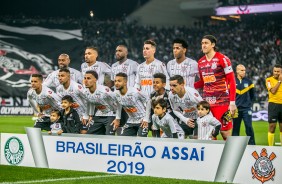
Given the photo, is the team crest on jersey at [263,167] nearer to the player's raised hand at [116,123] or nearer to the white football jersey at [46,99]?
the player's raised hand at [116,123]

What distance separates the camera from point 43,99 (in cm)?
1118

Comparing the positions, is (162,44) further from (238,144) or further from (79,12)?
(238,144)

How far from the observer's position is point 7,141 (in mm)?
8859

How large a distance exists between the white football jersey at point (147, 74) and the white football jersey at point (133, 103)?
244mm

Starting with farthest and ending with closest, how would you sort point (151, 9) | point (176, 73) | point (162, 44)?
point (151, 9), point (162, 44), point (176, 73)

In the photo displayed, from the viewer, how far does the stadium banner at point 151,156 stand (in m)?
6.83

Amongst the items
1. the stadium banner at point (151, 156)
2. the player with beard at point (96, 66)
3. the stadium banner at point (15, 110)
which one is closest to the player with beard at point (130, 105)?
the player with beard at point (96, 66)

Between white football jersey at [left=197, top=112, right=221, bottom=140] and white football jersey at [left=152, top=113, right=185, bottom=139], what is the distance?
49 cm

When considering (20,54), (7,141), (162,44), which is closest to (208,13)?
(162,44)

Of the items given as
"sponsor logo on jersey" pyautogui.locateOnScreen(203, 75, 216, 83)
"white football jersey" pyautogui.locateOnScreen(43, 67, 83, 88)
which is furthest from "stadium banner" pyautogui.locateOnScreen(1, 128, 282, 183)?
"white football jersey" pyautogui.locateOnScreen(43, 67, 83, 88)

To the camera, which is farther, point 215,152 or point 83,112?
point 83,112

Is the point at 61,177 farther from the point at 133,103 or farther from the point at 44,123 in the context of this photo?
the point at 44,123

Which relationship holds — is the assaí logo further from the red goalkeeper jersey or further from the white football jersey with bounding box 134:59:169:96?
the red goalkeeper jersey

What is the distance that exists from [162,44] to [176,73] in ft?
90.9
